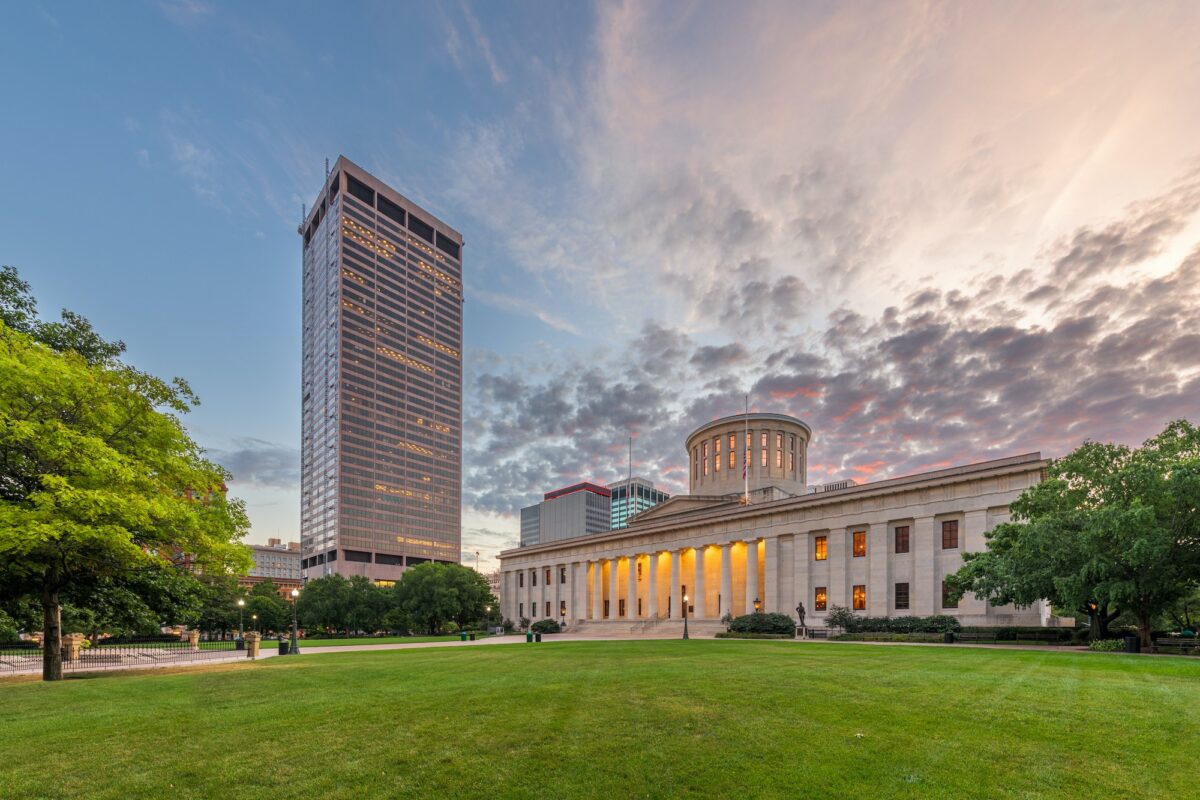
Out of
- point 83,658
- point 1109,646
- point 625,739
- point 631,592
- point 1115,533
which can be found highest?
point 1115,533

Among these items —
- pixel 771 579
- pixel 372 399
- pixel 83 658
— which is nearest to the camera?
pixel 83 658

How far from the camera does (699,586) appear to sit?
75562 mm

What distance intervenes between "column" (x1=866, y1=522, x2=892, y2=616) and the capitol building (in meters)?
0.09

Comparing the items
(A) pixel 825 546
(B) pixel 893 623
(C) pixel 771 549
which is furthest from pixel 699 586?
(B) pixel 893 623

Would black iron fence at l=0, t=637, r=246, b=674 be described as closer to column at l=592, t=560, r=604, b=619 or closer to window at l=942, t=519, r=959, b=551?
window at l=942, t=519, r=959, b=551

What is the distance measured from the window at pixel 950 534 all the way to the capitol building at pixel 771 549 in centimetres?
10

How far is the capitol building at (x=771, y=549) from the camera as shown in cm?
5344

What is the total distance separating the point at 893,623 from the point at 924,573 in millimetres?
7364

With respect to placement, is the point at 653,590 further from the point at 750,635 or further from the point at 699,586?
the point at 750,635

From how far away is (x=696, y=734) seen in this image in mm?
11023

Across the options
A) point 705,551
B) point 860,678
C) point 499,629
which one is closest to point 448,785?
point 860,678

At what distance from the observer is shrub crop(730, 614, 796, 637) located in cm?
5497

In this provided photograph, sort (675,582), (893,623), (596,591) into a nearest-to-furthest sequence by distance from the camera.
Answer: (893,623) < (675,582) < (596,591)

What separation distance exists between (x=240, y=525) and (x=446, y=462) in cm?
16943
